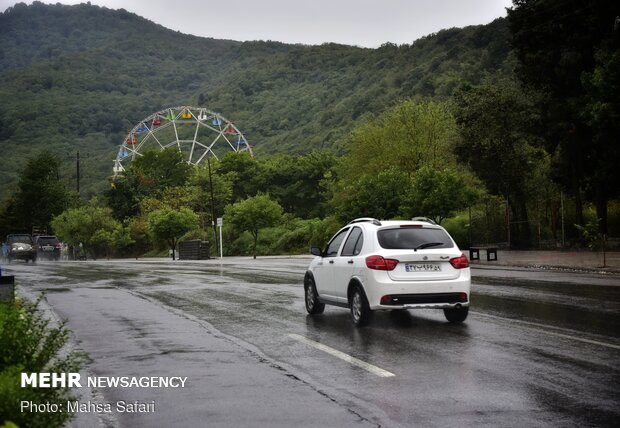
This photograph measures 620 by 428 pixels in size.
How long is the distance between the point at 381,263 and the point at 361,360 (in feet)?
10.2

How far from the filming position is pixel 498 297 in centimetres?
1764

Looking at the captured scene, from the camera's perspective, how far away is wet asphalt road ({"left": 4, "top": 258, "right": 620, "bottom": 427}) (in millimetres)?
6848

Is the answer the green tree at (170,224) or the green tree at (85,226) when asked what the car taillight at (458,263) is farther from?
the green tree at (85,226)

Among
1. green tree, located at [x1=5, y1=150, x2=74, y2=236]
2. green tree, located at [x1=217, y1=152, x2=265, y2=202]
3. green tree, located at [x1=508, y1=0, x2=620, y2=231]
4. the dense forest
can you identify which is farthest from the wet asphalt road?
green tree, located at [x1=5, y1=150, x2=74, y2=236]

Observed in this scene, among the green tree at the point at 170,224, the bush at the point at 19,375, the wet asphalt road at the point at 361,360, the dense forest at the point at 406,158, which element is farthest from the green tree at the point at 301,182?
the bush at the point at 19,375

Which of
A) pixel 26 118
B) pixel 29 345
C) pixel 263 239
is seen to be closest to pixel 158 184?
pixel 263 239

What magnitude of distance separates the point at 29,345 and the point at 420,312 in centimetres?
966

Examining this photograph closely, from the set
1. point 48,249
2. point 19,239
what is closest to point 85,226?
point 48,249

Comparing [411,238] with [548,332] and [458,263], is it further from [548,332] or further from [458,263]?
[548,332]

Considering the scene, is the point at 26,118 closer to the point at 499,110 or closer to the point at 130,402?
the point at 499,110

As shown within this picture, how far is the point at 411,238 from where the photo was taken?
43.4 feet

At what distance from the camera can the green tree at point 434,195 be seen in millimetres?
41000

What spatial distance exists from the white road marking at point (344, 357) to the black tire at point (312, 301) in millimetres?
2633

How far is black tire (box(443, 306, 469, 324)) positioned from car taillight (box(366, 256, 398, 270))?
59.3 inches
